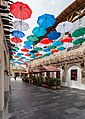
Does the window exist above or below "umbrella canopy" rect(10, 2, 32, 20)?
below

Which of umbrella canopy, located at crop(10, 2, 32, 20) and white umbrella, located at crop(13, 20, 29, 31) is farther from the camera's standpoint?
white umbrella, located at crop(13, 20, 29, 31)

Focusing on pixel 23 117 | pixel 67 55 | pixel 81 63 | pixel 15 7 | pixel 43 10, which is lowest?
pixel 23 117

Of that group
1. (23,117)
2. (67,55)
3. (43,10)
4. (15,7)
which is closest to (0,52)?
(15,7)

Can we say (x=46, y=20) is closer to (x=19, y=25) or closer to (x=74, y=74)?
(x=19, y=25)

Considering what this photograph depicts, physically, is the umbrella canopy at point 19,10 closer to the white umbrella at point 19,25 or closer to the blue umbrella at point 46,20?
the blue umbrella at point 46,20

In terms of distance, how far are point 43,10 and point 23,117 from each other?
6906mm

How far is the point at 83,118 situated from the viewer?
548 cm

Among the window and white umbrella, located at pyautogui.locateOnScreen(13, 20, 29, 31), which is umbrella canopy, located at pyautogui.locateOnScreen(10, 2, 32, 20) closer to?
white umbrella, located at pyautogui.locateOnScreen(13, 20, 29, 31)

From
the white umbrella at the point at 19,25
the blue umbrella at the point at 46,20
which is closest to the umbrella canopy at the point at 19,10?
the blue umbrella at the point at 46,20

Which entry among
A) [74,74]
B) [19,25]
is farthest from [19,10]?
[74,74]

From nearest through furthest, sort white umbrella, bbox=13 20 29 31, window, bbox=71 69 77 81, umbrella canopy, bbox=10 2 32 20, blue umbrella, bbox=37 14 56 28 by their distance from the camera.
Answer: umbrella canopy, bbox=10 2 32 20, blue umbrella, bbox=37 14 56 28, white umbrella, bbox=13 20 29 31, window, bbox=71 69 77 81

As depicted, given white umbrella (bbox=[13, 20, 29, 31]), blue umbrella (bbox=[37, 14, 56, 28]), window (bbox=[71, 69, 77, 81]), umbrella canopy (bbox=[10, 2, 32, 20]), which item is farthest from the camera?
window (bbox=[71, 69, 77, 81])

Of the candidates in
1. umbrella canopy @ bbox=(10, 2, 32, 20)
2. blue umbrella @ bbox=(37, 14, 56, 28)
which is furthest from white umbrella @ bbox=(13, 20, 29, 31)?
umbrella canopy @ bbox=(10, 2, 32, 20)

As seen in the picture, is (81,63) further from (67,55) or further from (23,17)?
(23,17)
